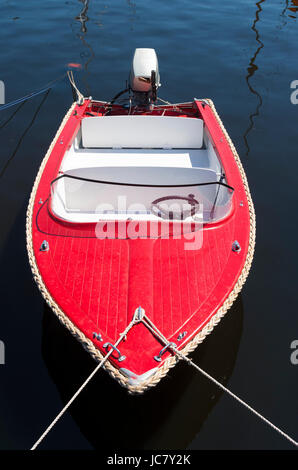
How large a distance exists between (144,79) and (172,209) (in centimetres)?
448

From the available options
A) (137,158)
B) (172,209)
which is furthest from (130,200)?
(137,158)

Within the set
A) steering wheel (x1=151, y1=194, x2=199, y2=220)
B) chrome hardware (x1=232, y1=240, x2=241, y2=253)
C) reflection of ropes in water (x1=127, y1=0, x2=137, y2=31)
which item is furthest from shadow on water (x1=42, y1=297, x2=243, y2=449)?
reflection of ropes in water (x1=127, y1=0, x2=137, y2=31)

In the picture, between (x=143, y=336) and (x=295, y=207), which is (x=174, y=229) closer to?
(x=143, y=336)

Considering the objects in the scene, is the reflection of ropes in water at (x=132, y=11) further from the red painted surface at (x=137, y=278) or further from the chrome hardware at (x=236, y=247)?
the chrome hardware at (x=236, y=247)

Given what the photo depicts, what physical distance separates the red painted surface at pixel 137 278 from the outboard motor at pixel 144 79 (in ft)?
16.2

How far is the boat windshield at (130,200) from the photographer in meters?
6.33

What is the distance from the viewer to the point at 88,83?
13430 mm

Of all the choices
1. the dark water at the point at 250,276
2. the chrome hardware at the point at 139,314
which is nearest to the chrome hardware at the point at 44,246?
the dark water at the point at 250,276

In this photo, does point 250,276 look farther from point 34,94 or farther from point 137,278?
point 34,94

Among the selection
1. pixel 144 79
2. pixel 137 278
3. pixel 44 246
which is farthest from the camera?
pixel 144 79

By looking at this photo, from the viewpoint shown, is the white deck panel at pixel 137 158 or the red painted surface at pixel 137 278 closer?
the red painted surface at pixel 137 278

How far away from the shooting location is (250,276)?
6996 mm

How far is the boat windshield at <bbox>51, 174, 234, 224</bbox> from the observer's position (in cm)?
633

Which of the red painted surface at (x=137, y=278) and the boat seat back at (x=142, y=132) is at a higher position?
the boat seat back at (x=142, y=132)
